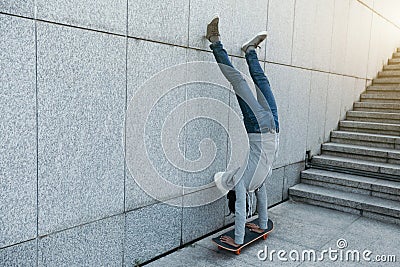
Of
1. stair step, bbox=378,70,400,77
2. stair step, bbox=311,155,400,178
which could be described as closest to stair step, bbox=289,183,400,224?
stair step, bbox=311,155,400,178

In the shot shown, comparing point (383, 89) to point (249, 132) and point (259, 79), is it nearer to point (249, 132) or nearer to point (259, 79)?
point (259, 79)

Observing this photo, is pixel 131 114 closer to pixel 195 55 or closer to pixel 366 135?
pixel 195 55

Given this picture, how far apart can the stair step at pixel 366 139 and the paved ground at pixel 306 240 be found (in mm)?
1949

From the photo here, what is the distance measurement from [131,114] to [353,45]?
6.23 metres

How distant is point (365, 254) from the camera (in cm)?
428

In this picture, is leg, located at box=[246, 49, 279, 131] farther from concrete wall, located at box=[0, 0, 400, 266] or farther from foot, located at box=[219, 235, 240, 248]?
foot, located at box=[219, 235, 240, 248]

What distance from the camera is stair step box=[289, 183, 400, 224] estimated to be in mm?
5422

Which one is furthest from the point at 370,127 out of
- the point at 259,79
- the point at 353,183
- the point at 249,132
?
the point at 249,132

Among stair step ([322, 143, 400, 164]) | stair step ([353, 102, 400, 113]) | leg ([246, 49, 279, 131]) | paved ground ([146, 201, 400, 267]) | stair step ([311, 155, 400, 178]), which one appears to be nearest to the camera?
paved ground ([146, 201, 400, 267])

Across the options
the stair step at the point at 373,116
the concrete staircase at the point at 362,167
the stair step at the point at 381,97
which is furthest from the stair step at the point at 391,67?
the stair step at the point at 373,116

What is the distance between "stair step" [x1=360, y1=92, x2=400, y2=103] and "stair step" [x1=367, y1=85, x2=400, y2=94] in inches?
7.1

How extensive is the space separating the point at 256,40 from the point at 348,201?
9.73ft

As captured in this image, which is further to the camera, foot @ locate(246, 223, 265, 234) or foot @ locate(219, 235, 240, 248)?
foot @ locate(246, 223, 265, 234)

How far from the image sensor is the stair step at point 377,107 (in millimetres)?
7827
